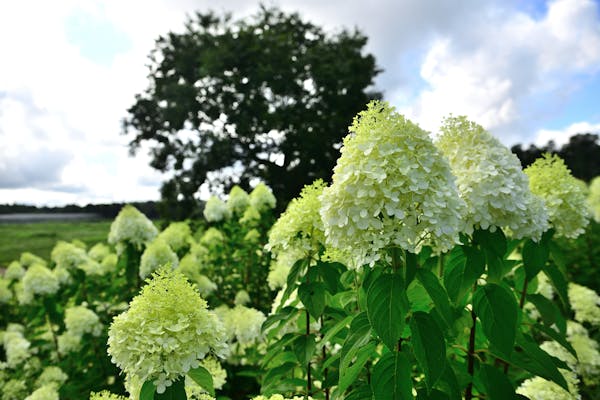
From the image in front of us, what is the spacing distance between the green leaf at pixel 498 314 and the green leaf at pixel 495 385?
0.23 meters

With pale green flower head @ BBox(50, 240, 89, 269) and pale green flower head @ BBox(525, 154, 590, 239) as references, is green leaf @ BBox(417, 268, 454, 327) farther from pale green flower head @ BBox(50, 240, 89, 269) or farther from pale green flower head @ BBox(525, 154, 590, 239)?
pale green flower head @ BBox(50, 240, 89, 269)

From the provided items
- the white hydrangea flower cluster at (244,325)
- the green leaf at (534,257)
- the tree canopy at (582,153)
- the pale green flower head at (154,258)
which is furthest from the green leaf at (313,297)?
the tree canopy at (582,153)

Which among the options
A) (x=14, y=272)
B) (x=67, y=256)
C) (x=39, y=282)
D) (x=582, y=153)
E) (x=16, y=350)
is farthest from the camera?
(x=582, y=153)

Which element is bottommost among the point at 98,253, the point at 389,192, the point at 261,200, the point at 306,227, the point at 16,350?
the point at 16,350

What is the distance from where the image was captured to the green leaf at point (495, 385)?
1.73m

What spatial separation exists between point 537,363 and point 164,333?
1492 millimetres

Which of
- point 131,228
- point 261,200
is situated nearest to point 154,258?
point 131,228

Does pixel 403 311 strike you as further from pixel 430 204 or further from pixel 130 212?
pixel 130 212

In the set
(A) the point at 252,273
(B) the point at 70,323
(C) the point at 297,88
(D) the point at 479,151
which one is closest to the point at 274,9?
(C) the point at 297,88

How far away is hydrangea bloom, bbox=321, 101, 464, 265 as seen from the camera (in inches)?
57.6

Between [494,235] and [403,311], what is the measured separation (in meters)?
0.66

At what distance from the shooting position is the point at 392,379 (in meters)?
1.44

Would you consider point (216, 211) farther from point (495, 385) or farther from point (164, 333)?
point (495, 385)

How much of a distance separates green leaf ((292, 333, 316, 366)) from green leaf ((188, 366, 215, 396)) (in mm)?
518
